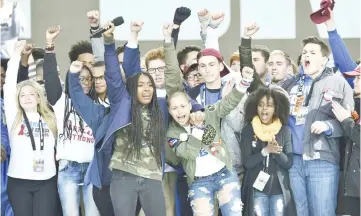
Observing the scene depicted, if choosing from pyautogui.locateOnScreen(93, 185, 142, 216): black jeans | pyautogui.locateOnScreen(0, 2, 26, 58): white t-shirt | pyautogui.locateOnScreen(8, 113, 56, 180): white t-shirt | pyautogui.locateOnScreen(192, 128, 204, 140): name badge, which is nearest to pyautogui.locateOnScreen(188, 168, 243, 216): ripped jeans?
pyautogui.locateOnScreen(192, 128, 204, 140): name badge

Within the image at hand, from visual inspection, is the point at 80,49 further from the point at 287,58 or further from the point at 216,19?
the point at 287,58

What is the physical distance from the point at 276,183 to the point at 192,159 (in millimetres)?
625

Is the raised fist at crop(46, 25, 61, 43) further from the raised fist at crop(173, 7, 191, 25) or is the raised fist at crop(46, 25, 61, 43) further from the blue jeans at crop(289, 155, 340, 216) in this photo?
the blue jeans at crop(289, 155, 340, 216)

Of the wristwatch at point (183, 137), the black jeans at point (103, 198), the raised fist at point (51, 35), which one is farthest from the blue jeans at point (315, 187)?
the raised fist at point (51, 35)

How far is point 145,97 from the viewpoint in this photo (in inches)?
238

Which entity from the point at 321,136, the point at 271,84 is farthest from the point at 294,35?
the point at 321,136

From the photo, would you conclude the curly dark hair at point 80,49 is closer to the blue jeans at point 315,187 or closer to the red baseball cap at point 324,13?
the red baseball cap at point 324,13

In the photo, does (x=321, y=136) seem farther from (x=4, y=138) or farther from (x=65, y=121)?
(x=4, y=138)

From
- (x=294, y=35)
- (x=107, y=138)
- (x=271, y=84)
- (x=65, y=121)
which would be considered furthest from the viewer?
(x=294, y=35)

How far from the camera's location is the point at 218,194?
612 centimetres

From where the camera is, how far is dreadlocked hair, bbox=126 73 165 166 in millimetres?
5965

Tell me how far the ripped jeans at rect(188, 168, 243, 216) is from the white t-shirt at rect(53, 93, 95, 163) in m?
0.80

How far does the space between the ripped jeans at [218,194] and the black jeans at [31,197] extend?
102 cm

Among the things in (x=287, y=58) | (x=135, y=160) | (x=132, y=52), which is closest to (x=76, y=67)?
(x=132, y=52)
